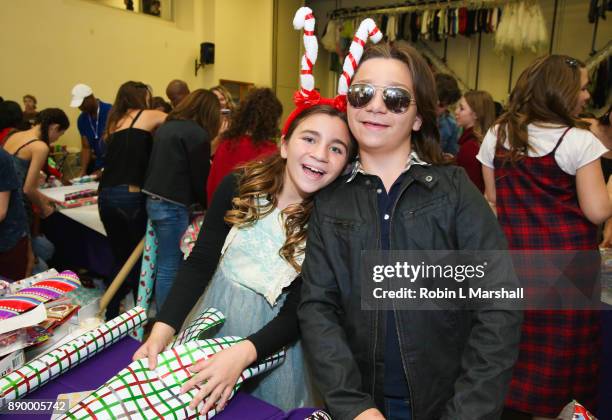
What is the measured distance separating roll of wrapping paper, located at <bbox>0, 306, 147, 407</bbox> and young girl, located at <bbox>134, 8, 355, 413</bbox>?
9cm

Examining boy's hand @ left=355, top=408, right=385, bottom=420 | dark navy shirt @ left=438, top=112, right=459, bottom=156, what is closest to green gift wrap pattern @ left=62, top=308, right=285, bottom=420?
boy's hand @ left=355, top=408, right=385, bottom=420

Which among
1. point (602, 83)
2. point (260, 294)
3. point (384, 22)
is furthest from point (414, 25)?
point (260, 294)

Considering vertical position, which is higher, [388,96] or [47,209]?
[388,96]

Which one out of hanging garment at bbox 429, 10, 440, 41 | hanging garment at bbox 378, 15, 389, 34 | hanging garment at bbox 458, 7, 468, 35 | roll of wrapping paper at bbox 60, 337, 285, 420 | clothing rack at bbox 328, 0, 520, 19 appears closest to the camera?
roll of wrapping paper at bbox 60, 337, 285, 420

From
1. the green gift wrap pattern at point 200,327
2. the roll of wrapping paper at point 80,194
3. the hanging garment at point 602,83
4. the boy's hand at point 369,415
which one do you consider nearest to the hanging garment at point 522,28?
the hanging garment at point 602,83

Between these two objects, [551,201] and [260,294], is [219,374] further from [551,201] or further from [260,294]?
[551,201]

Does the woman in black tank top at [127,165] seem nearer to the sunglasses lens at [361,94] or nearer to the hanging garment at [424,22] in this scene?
the sunglasses lens at [361,94]

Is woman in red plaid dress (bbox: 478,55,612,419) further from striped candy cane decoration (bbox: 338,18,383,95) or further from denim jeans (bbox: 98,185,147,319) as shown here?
denim jeans (bbox: 98,185,147,319)

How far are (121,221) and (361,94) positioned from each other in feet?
7.59

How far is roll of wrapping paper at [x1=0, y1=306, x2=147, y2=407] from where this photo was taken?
3.12 ft

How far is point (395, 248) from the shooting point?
110cm

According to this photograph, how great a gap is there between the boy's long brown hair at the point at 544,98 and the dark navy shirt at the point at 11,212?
2.31m

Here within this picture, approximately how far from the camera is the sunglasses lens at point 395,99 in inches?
45.1

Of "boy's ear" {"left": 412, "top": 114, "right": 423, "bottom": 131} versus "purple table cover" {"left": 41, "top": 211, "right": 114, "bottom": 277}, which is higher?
"boy's ear" {"left": 412, "top": 114, "right": 423, "bottom": 131}
